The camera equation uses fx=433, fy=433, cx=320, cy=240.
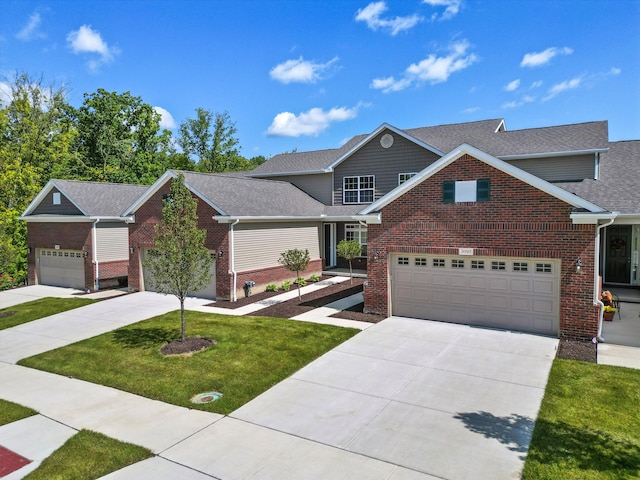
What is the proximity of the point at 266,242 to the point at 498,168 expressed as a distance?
1063cm

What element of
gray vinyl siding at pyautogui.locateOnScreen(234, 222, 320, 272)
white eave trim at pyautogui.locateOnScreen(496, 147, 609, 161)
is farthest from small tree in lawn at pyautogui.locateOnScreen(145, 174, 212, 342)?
white eave trim at pyautogui.locateOnScreen(496, 147, 609, 161)

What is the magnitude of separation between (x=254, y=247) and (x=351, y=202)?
25.0 ft

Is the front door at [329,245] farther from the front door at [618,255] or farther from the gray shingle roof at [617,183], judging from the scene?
the front door at [618,255]

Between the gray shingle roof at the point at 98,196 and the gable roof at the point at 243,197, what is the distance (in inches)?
134

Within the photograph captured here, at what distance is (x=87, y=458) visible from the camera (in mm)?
6605

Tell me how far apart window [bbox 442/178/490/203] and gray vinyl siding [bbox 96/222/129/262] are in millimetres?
17449

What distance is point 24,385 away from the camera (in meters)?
9.84

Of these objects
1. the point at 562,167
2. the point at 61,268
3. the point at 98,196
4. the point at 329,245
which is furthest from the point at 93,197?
the point at 562,167

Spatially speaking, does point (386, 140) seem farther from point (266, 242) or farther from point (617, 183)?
point (617, 183)

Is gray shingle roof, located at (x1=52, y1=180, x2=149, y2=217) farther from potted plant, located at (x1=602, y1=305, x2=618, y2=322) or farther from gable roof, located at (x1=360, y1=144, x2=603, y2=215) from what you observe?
potted plant, located at (x1=602, y1=305, x2=618, y2=322)

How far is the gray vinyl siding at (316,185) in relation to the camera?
25.3 m

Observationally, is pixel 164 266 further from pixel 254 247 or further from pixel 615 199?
pixel 615 199

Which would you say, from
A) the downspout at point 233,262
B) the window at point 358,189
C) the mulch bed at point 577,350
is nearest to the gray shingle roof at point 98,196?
the downspout at point 233,262

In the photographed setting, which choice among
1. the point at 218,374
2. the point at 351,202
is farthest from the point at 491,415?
the point at 351,202
